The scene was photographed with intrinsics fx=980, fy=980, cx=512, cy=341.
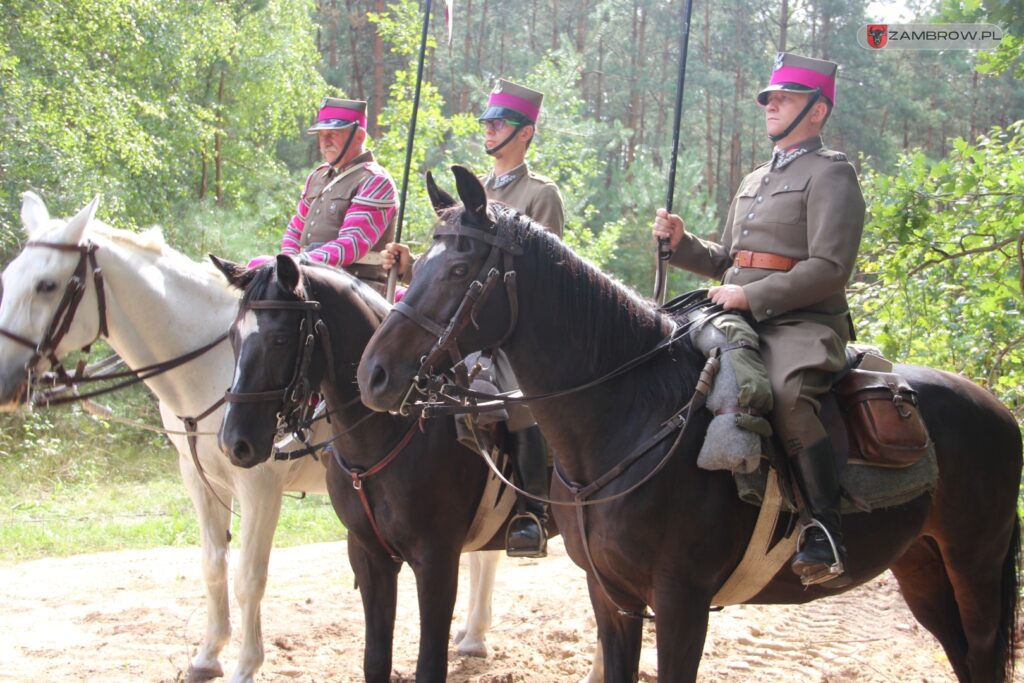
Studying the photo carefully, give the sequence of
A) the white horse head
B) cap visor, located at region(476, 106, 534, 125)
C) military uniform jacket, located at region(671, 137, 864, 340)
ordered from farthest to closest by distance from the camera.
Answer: cap visor, located at region(476, 106, 534, 125)
the white horse head
military uniform jacket, located at region(671, 137, 864, 340)

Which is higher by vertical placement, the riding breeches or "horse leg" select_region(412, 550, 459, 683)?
the riding breeches

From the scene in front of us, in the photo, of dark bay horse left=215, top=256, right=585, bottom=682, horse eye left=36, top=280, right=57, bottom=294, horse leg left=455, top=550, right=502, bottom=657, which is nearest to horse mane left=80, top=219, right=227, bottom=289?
horse eye left=36, top=280, right=57, bottom=294

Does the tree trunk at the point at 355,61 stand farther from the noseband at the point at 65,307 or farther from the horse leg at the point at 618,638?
the horse leg at the point at 618,638

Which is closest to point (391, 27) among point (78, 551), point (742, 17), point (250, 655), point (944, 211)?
point (78, 551)

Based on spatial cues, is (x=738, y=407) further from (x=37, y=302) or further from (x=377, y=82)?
(x=377, y=82)

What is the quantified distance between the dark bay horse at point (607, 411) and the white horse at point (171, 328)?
86.7 inches

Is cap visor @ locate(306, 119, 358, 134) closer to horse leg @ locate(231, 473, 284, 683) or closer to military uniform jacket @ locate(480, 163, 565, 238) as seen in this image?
military uniform jacket @ locate(480, 163, 565, 238)

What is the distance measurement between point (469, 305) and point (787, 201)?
1502mm

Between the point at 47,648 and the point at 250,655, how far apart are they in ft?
5.71

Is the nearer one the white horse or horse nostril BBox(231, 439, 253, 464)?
horse nostril BBox(231, 439, 253, 464)

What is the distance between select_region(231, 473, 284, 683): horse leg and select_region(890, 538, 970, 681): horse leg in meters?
3.20

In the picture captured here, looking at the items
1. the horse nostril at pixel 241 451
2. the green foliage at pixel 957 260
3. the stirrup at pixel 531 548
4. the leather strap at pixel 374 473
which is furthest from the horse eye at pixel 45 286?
the green foliage at pixel 957 260

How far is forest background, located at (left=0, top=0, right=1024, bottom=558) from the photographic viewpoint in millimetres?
7094

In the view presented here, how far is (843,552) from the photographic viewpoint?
362 cm
